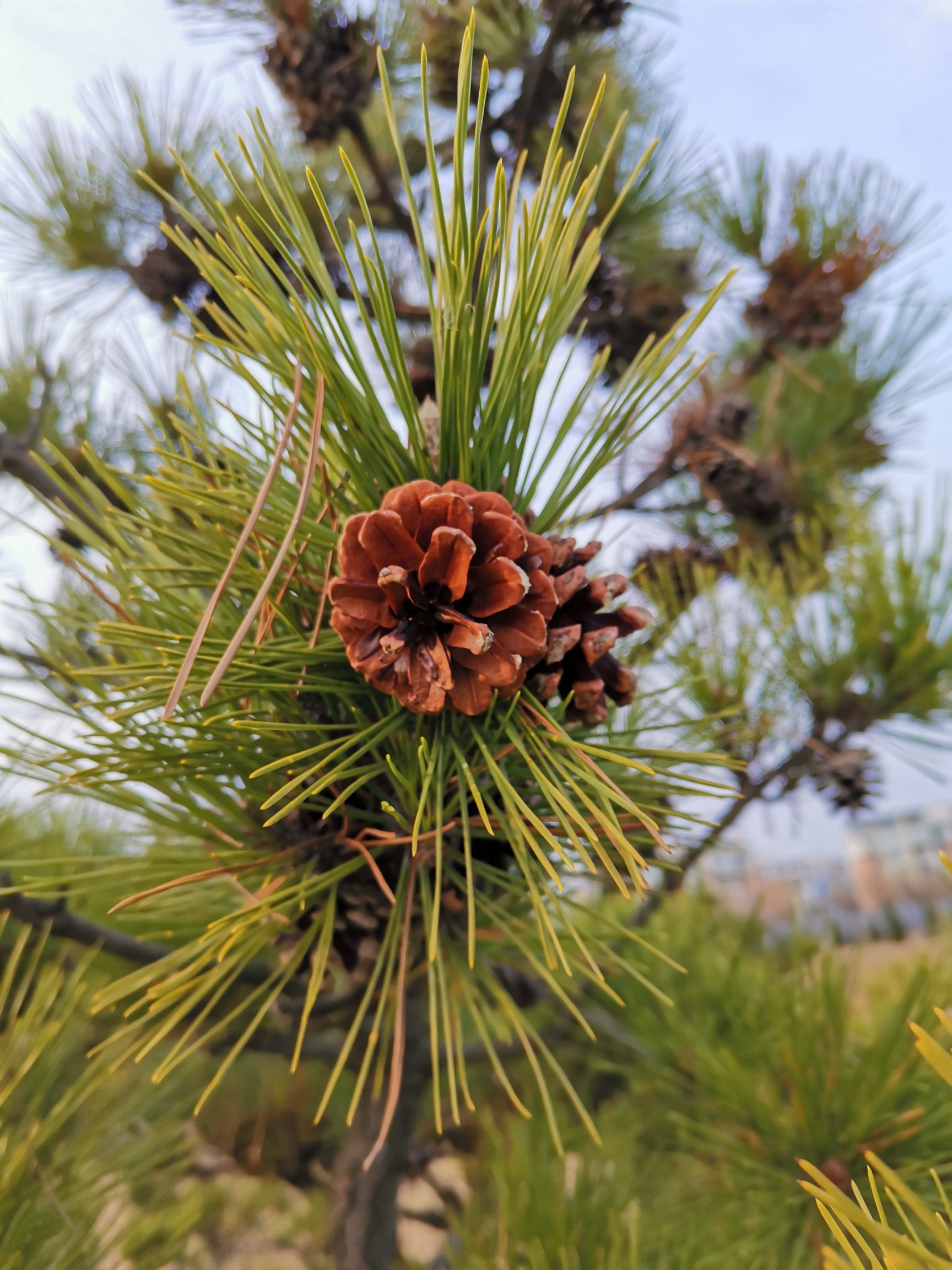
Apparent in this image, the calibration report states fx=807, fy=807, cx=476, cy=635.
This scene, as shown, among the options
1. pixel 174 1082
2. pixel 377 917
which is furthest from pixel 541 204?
pixel 174 1082

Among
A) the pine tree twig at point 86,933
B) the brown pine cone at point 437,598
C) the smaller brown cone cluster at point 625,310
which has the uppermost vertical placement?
the smaller brown cone cluster at point 625,310

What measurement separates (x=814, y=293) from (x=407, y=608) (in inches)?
20.6

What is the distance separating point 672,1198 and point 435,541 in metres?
0.47

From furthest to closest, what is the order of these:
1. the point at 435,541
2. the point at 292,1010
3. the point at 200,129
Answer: the point at 200,129
the point at 292,1010
the point at 435,541

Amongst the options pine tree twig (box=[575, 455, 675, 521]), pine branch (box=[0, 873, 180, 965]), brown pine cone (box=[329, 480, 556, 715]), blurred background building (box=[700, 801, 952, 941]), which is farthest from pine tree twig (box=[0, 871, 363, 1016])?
blurred background building (box=[700, 801, 952, 941])

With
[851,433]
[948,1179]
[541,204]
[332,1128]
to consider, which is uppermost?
[851,433]

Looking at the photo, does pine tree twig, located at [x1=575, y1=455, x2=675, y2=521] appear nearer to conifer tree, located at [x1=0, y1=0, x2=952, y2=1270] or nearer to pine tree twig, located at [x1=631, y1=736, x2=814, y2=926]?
conifer tree, located at [x1=0, y1=0, x2=952, y2=1270]

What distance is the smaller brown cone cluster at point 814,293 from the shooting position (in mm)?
602

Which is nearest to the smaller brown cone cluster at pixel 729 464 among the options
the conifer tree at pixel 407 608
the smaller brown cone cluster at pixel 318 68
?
the conifer tree at pixel 407 608

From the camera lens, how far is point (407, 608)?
0.22 meters

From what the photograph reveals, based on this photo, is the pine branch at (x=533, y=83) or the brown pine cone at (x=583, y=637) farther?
the pine branch at (x=533, y=83)

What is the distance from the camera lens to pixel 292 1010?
0.36 metres

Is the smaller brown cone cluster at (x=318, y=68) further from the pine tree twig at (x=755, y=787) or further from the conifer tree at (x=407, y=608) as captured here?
the pine tree twig at (x=755, y=787)

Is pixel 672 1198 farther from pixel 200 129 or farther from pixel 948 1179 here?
pixel 200 129
